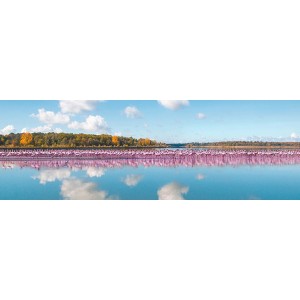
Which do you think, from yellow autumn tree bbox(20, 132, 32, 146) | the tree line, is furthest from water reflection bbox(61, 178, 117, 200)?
yellow autumn tree bbox(20, 132, 32, 146)

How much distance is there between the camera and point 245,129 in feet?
24.2

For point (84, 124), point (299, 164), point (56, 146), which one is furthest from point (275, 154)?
point (56, 146)

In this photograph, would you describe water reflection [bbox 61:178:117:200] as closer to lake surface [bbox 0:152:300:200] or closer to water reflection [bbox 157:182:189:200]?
lake surface [bbox 0:152:300:200]

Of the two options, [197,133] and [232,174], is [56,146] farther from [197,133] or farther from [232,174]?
[232,174]

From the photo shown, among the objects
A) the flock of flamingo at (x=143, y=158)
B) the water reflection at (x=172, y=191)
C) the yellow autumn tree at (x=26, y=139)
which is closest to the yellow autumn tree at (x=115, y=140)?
the flock of flamingo at (x=143, y=158)

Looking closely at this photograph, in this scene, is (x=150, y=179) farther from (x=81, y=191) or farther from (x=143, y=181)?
(x=81, y=191)

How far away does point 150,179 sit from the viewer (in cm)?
686

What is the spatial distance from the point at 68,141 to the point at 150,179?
1.66 meters

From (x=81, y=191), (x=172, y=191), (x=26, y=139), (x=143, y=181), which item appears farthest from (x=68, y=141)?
(x=172, y=191)

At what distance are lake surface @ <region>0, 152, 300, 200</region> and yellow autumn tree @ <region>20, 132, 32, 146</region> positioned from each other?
12.5 inches

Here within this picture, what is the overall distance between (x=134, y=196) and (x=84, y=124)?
1.58 m

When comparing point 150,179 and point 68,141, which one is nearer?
point 150,179

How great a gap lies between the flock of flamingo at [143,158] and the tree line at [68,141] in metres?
0.11

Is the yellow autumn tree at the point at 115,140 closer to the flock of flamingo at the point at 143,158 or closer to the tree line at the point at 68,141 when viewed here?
the tree line at the point at 68,141
